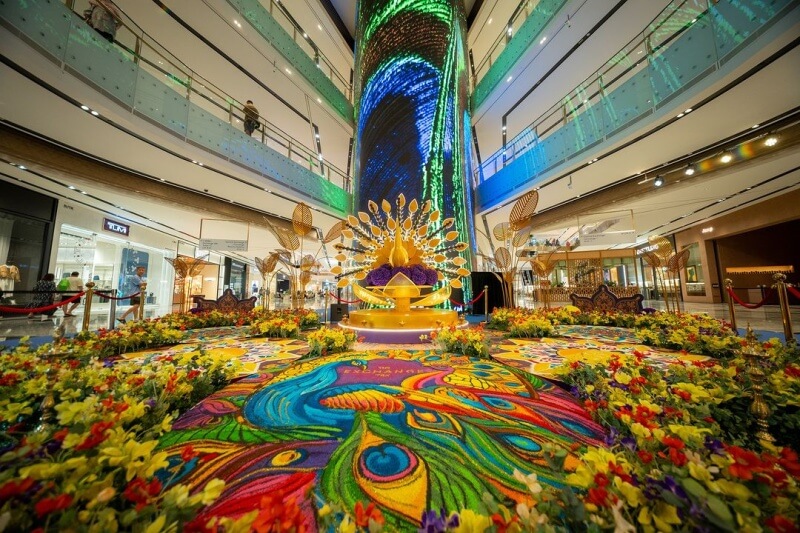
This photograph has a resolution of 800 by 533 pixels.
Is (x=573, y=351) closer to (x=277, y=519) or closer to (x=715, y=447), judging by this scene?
(x=715, y=447)

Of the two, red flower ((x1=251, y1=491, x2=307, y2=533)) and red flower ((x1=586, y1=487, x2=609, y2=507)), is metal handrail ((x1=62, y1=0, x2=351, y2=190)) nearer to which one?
red flower ((x1=251, y1=491, x2=307, y2=533))

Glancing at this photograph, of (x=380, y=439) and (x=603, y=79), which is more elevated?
(x=603, y=79)

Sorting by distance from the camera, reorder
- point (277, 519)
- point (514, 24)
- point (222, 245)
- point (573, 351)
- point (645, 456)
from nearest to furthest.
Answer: point (277, 519) < point (645, 456) < point (573, 351) < point (222, 245) < point (514, 24)

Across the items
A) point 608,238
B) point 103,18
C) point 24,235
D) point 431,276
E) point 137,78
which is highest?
point 103,18

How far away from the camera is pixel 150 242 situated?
1254 cm

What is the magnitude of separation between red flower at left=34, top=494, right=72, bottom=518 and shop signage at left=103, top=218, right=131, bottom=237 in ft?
44.4

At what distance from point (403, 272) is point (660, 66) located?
5.93m

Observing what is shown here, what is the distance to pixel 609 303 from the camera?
6.02 metres

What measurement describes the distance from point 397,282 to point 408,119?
542 centimetres

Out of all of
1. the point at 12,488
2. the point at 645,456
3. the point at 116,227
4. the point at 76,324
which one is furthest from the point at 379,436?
the point at 116,227

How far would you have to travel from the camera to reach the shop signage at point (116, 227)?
10203 mm

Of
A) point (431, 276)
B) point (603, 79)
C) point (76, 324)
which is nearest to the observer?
point (431, 276)

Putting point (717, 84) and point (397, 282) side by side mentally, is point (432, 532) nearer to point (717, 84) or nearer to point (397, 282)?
point (397, 282)

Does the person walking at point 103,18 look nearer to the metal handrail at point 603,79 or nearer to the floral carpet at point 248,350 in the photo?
the floral carpet at point 248,350
